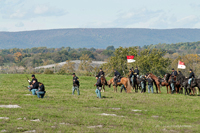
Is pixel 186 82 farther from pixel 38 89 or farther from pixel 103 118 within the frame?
pixel 103 118

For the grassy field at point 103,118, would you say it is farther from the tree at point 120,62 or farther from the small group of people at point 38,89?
the tree at point 120,62

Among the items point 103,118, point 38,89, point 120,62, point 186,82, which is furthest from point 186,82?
point 120,62

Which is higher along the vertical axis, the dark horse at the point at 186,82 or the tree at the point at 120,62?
the tree at the point at 120,62

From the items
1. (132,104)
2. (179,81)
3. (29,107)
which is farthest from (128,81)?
(29,107)

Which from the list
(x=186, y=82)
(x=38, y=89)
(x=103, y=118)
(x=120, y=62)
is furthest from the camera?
(x=120, y=62)

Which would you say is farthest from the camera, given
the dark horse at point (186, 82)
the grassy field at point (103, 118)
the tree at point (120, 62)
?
the tree at point (120, 62)

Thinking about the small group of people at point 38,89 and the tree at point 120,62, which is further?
the tree at point 120,62

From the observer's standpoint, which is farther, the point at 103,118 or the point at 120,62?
the point at 120,62

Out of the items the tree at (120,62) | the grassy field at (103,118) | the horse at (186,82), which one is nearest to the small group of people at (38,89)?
the grassy field at (103,118)

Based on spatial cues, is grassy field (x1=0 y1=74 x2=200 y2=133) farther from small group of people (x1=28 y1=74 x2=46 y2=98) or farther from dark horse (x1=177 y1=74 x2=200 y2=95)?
dark horse (x1=177 y1=74 x2=200 y2=95)

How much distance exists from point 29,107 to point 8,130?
6.48 meters

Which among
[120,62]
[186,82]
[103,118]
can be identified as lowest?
[103,118]

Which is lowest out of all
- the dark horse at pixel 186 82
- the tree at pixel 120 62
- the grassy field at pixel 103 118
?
the grassy field at pixel 103 118

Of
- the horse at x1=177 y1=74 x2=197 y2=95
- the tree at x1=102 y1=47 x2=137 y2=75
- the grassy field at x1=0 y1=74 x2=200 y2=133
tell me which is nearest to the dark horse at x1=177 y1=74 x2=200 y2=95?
the horse at x1=177 y1=74 x2=197 y2=95
